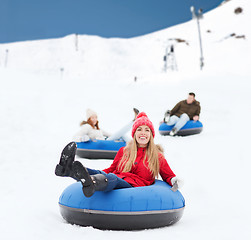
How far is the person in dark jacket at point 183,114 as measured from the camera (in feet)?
27.0

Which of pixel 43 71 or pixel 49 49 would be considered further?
pixel 49 49

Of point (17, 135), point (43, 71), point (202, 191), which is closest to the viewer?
point (202, 191)

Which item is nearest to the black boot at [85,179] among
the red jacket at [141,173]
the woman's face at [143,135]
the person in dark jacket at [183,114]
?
the red jacket at [141,173]

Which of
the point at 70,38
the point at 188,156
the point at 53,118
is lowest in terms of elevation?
the point at 188,156

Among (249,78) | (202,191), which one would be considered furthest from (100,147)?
(249,78)

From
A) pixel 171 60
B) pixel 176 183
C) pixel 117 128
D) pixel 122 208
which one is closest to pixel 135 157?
pixel 176 183

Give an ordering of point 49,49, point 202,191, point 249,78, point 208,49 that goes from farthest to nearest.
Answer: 1. point 49,49
2. point 208,49
3. point 249,78
4. point 202,191

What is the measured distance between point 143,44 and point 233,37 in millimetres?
18719

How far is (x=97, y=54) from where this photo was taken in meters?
49.1

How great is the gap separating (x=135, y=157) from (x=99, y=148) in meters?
2.95

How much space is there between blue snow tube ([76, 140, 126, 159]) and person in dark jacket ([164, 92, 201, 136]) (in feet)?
8.33

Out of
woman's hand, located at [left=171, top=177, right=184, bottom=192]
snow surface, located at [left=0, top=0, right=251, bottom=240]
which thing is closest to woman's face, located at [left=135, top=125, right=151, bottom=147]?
woman's hand, located at [left=171, top=177, right=184, bottom=192]

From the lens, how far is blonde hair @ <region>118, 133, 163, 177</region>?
3.16 m

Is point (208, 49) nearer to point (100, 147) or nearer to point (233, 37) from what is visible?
point (233, 37)
